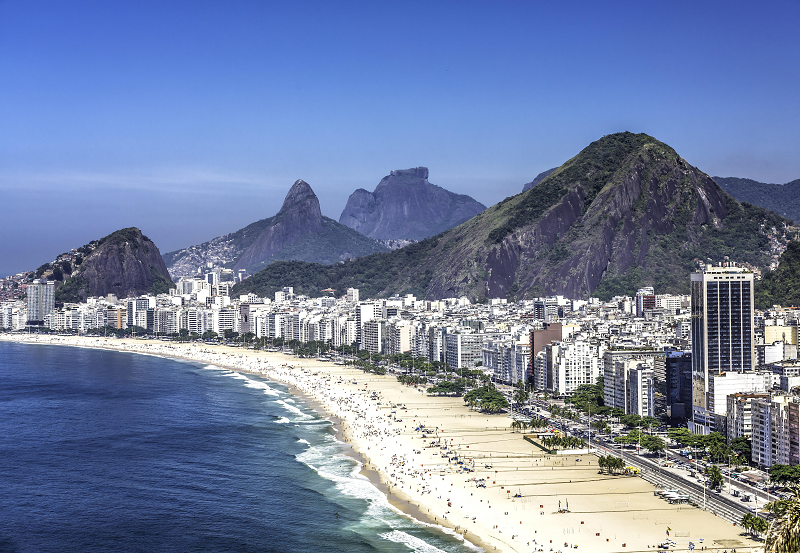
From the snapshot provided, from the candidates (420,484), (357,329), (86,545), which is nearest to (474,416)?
(420,484)

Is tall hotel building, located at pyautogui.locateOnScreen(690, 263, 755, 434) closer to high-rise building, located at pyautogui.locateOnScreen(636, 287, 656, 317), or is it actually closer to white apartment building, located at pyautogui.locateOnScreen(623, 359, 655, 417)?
white apartment building, located at pyautogui.locateOnScreen(623, 359, 655, 417)

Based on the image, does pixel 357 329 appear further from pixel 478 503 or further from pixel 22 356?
pixel 478 503

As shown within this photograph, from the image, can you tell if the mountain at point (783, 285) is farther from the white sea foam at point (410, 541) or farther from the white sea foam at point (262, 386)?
the white sea foam at point (410, 541)

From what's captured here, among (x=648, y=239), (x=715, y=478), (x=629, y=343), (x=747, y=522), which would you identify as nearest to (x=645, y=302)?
(x=648, y=239)

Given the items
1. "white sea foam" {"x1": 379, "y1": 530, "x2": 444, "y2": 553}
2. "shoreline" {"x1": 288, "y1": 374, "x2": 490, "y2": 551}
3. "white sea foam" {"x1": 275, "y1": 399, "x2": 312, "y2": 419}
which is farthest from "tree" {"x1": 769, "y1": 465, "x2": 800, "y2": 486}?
"white sea foam" {"x1": 275, "y1": 399, "x2": 312, "y2": 419}

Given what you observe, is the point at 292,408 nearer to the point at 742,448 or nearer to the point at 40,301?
the point at 742,448

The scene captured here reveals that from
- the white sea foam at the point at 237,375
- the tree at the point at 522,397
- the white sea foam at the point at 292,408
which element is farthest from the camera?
the white sea foam at the point at 237,375

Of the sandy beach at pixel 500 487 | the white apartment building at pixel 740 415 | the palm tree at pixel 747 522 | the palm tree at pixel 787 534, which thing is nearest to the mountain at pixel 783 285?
the sandy beach at pixel 500 487
